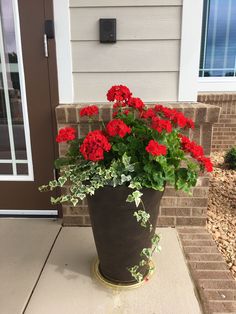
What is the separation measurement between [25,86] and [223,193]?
2.28m

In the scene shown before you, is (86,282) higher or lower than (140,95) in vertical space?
lower

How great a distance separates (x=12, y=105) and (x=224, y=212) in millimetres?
2106

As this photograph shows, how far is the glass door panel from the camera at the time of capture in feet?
6.95

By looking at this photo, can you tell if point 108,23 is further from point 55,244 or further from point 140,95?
point 55,244

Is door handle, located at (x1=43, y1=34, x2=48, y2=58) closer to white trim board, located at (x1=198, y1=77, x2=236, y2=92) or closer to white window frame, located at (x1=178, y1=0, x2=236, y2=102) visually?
white window frame, located at (x1=178, y1=0, x2=236, y2=102)

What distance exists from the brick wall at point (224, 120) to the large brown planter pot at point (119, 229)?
3.11 metres

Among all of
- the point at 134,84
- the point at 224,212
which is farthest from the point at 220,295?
→ the point at 134,84

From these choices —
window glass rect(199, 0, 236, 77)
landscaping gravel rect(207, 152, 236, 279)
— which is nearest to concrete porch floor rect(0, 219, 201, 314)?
landscaping gravel rect(207, 152, 236, 279)

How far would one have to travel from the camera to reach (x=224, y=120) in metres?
4.42

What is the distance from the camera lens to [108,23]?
2.03 meters

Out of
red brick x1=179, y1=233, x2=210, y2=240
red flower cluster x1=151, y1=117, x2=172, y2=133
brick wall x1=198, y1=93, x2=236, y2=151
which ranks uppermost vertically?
red flower cluster x1=151, y1=117, x2=172, y2=133

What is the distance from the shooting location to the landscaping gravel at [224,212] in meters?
2.13

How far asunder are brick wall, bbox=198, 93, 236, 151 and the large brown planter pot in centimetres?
311

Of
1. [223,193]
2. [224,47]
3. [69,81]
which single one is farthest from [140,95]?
[224,47]
